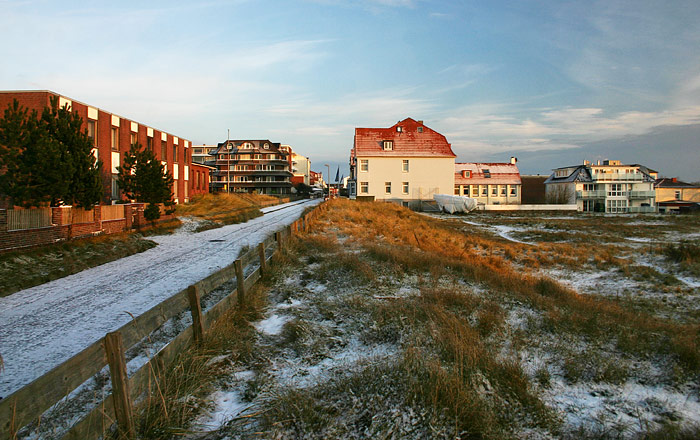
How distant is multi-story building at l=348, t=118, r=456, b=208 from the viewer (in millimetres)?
52312

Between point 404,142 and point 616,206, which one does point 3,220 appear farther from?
point 616,206

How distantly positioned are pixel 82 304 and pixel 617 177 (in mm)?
75331

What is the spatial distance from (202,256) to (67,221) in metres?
6.26

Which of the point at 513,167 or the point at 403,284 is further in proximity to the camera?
the point at 513,167

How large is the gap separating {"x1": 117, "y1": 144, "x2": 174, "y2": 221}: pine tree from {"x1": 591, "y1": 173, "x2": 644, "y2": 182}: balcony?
65369mm

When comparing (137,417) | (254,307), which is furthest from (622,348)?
(137,417)

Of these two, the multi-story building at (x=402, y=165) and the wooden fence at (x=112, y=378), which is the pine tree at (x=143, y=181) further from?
the multi-story building at (x=402, y=165)

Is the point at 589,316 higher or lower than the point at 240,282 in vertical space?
lower

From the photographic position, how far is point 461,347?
5547mm

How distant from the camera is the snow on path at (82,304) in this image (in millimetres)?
5793

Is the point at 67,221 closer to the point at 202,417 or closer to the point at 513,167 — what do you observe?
the point at 202,417

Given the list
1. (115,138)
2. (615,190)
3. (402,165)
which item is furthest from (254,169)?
(615,190)

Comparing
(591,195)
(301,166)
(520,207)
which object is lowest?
(520,207)

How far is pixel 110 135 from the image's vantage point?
2628 centimetres
